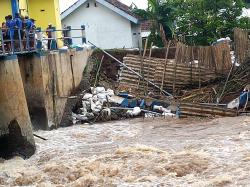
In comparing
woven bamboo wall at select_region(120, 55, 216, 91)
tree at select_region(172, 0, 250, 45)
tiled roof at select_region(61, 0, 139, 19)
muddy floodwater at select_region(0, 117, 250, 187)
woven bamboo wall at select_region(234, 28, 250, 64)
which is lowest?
muddy floodwater at select_region(0, 117, 250, 187)

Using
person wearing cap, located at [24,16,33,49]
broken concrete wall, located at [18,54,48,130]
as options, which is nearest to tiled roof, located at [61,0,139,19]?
person wearing cap, located at [24,16,33,49]

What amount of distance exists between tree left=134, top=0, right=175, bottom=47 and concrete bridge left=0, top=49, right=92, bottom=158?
272 inches

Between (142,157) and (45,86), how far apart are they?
616 cm

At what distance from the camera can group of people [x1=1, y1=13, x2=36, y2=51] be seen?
16.8 meters

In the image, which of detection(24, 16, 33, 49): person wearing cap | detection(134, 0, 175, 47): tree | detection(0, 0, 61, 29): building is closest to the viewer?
detection(24, 16, 33, 49): person wearing cap

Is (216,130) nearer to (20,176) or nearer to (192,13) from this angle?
(20,176)

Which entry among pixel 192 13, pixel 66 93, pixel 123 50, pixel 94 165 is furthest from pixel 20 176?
pixel 192 13

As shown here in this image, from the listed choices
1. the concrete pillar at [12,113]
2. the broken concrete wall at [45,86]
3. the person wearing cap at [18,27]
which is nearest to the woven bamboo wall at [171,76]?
the broken concrete wall at [45,86]

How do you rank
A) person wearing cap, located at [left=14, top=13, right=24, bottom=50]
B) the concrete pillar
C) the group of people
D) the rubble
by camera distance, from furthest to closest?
the rubble < person wearing cap, located at [left=14, top=13, right=24, bottom=50] < the group of people < the concrete pillar

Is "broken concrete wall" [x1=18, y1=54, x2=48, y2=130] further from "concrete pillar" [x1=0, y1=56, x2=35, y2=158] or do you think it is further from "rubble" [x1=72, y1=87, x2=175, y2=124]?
"concrete pillar" [x1=0, y1=56, x2=35, y2=158]

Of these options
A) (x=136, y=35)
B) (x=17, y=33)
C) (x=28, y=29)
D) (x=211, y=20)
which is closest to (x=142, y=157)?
(x=17, y=33)

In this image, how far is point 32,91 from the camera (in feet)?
60.7

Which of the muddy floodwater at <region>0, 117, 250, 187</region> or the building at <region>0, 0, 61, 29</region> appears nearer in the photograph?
the muddy floodwater at <region>0, 117, 250, 187</region>

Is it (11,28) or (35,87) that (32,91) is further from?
(11,28)
